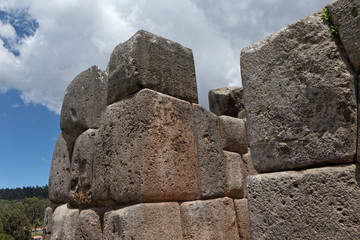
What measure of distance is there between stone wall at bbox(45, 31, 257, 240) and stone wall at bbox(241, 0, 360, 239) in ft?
3.21

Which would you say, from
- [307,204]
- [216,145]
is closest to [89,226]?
[216,145]

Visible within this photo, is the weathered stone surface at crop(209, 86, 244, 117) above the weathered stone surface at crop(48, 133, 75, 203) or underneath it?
above

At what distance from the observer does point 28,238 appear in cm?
4184

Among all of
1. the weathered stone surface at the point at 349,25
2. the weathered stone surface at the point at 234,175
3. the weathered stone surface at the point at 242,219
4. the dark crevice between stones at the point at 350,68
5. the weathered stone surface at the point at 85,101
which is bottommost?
the weathered stone surface at the point at 242,219

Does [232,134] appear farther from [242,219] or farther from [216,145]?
[242,219]

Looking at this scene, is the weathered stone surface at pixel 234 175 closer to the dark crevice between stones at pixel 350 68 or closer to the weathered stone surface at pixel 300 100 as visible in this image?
the weathered stone surface at pixel 300 100

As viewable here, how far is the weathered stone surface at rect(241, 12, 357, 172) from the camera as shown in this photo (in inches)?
61.0

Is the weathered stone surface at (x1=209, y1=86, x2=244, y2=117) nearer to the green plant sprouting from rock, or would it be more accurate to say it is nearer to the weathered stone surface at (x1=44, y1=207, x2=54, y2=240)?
the weathered stone surface at (x1=44, y1=207, x2=54, y2=240)

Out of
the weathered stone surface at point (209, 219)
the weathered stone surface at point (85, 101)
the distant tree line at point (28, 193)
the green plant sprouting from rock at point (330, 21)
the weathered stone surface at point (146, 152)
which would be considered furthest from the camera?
the distant tree line at point (28, 193)

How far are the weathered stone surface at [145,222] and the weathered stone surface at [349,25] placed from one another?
1.75 meters

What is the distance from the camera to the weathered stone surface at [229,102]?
464 cm

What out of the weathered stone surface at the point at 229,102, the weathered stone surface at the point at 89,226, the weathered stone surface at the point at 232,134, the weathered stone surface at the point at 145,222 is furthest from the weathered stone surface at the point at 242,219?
the weathered stone surface at the point at 229,102

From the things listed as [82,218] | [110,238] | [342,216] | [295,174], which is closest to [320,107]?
[295,174]

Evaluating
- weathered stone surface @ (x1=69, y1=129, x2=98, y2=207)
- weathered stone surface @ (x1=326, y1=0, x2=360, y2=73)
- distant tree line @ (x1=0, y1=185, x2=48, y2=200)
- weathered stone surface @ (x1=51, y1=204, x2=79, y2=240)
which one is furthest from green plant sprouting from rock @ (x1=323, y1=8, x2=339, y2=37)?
distant tree line @ (x1=0, y1=185, x2=48, y2=200)
